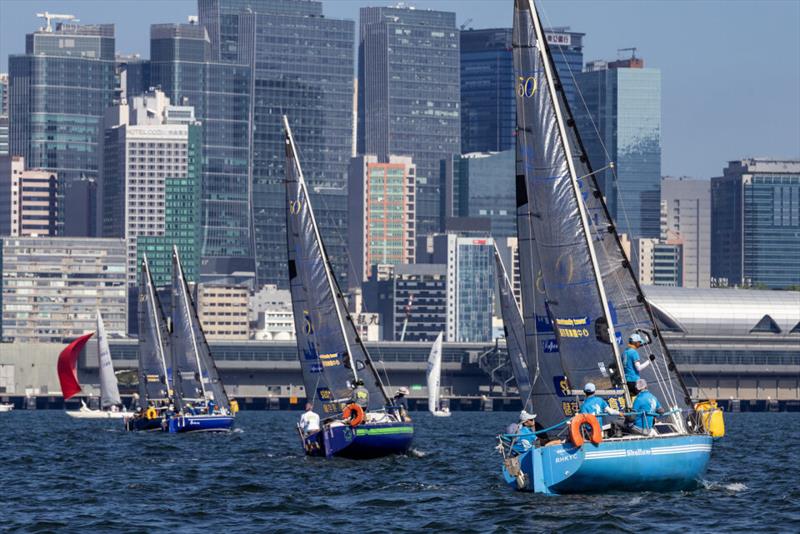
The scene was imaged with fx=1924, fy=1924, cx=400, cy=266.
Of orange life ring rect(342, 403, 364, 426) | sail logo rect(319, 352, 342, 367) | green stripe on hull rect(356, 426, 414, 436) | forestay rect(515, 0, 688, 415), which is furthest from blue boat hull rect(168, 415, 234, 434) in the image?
forestay rect(515, 0, 688, 415)

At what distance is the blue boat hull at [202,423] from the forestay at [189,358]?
560 cm

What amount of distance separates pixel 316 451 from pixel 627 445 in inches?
785

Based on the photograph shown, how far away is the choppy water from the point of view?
127 feet

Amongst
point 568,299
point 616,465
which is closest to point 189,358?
point 568,299

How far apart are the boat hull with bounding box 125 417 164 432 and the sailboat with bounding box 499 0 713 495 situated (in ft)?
168

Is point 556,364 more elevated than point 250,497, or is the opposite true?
point 556,364

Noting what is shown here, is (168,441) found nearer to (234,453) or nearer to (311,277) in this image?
(234,453)

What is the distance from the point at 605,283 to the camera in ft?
143

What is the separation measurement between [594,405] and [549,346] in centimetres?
329

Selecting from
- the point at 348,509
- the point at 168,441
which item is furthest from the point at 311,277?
the point at 348,509

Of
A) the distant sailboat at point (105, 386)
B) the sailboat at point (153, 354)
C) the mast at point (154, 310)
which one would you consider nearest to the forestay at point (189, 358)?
the sailboat at point (153, 354)

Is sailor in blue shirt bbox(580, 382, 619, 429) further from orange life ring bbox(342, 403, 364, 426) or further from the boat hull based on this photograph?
the boat hull

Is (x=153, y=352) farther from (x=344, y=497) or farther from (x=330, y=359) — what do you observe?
(x=344, y=497)

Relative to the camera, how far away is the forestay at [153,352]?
340 ft
